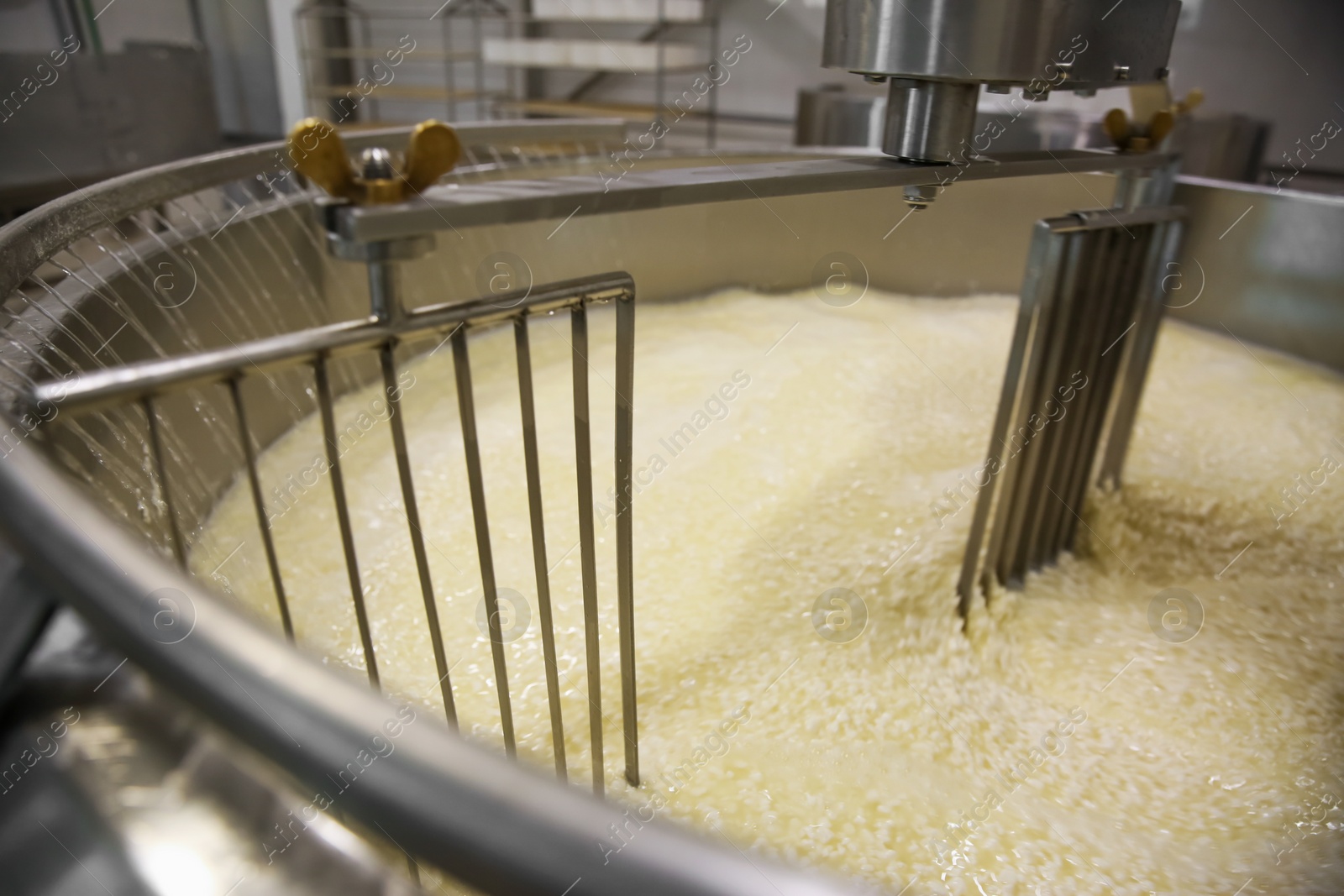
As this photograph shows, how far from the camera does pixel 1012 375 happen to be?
3.60 ft

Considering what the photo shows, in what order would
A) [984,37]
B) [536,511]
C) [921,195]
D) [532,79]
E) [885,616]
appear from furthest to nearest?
[532,79] → [885,616] → [921,195] → [984,37] → [536,511]

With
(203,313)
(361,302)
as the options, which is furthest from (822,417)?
(203,313)

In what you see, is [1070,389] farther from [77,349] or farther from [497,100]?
[497,100]

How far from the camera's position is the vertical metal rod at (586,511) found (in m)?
0.67

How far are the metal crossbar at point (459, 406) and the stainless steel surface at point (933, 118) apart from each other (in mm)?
420

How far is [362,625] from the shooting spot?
634 mm

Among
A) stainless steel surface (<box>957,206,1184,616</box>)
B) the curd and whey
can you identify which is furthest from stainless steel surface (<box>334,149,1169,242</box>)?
the curd and whey

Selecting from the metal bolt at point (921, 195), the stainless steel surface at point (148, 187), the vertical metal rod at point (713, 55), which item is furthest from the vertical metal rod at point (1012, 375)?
the vertical metal rod at point (713, 55)

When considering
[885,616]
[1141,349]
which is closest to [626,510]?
[885,616]

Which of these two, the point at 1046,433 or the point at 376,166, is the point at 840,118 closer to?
the point at 1046,433

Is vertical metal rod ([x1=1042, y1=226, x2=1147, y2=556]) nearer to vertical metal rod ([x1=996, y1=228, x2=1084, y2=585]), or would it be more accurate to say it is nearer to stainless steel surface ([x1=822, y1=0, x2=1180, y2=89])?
vertical metal rod ([x1=996, y1=228, x2=1084, y2=585])

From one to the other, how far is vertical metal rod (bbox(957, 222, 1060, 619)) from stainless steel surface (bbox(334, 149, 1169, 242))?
0.34 ft

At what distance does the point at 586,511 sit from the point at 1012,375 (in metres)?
0.67

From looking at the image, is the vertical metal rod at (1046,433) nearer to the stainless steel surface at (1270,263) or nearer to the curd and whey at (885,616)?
the curd and whey at (885,616)
